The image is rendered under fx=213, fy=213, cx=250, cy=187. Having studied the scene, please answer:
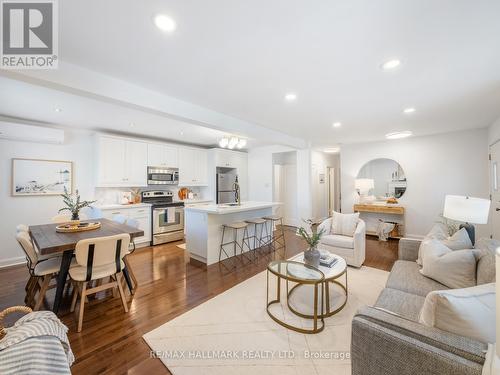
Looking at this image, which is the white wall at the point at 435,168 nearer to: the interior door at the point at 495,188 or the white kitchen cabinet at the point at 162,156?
the interior door at the point at 495,188

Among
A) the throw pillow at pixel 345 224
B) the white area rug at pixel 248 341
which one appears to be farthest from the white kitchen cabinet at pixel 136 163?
the throw pillow at pixel 345 224

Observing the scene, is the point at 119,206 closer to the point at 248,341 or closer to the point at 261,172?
the point at 248,341

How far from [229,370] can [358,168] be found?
5743 mm

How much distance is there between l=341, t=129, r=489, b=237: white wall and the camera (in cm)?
451

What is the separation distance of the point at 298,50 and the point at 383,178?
5072 mm

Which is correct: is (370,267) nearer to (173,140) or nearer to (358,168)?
(358,168)

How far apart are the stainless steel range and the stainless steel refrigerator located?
1259mm

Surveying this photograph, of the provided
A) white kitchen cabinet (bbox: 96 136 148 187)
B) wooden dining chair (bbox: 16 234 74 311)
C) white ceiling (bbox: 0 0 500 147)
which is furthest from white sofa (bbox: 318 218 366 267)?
white kitchen cabinet (bbox: 96 136 148 187)

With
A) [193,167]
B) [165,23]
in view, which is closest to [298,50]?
[165,23]

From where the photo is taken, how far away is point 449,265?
1.85 m

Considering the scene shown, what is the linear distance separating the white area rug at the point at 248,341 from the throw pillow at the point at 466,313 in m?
0.92

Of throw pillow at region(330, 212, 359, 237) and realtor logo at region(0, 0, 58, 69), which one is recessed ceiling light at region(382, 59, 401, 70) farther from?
realtor logo at region(0, 0, 58, 69)

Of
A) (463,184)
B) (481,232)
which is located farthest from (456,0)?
(481,232)

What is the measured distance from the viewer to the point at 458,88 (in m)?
2.54
